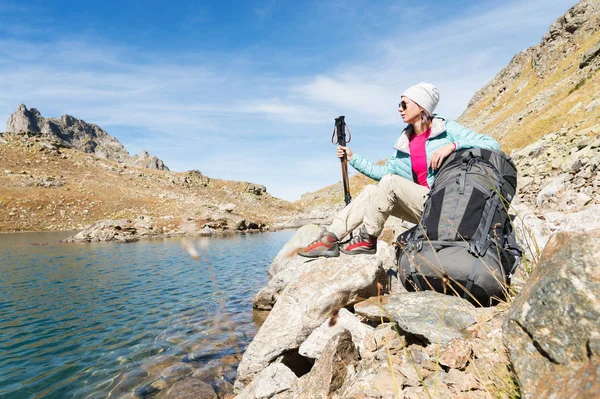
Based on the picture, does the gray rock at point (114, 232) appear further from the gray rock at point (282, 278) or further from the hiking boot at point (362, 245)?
the hiking boot at point (362, 245)

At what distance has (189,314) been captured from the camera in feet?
29.6

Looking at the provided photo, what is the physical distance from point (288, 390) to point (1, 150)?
7283 centimetres

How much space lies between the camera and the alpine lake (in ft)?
18.3

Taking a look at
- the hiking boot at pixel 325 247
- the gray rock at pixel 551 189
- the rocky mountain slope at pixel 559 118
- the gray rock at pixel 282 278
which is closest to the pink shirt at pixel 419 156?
the hiking boot at pixel 325 247

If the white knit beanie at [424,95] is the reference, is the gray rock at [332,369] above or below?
below

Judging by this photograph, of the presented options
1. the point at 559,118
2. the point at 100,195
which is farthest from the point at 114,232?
the point at 559,118

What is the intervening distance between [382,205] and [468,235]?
1613 millimetres

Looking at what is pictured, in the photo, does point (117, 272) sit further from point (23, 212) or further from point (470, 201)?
point (23, 212)

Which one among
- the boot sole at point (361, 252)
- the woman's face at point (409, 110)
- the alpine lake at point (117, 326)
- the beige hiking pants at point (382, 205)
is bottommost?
the alpine lake at point (117, 326)

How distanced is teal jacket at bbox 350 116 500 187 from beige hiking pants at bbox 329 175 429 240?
1.21 feet

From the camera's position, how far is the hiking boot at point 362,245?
5.74m

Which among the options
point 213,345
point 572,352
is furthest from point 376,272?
point 572,352

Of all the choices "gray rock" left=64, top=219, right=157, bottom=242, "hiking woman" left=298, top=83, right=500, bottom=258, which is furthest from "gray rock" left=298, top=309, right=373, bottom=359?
"gray rock" left=64, top=219, right=157, bottom=242

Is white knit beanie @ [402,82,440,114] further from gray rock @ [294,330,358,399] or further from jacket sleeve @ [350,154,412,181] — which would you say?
gray rock @ [294,330,358,399]
